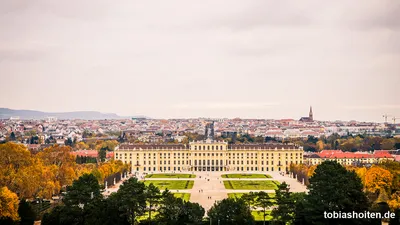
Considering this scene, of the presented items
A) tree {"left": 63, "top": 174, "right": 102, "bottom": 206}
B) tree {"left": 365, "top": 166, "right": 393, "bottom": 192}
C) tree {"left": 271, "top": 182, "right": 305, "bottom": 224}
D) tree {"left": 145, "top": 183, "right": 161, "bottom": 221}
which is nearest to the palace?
tree {"left": 365, "top": 166, "right": 393, "bottom": 192}

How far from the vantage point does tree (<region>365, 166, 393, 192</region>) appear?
42.9 m

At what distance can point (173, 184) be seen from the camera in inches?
2315

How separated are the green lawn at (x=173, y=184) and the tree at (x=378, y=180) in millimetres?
18792

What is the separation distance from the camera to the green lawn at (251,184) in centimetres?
5481

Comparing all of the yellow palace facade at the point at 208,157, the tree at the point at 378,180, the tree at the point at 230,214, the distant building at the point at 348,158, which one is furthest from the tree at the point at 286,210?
the yellow palace facade at the point at 208,157

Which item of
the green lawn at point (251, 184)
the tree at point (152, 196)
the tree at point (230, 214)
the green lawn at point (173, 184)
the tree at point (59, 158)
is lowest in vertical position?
the green lawn at point (173, 184)

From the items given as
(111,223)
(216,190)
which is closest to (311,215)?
(111,223)

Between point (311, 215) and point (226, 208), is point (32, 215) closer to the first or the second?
point (226, 208)

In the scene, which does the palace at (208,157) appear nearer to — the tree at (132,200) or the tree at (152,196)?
the tree at (152,196)

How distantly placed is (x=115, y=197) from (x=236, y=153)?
4903 cm

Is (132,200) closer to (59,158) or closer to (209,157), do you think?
(59,158)

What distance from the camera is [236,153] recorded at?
80.1 meters

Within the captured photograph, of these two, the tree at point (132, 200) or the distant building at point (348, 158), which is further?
the distant building at point (348, 158)

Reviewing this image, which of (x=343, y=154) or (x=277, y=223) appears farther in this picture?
(x=343, y=154)
